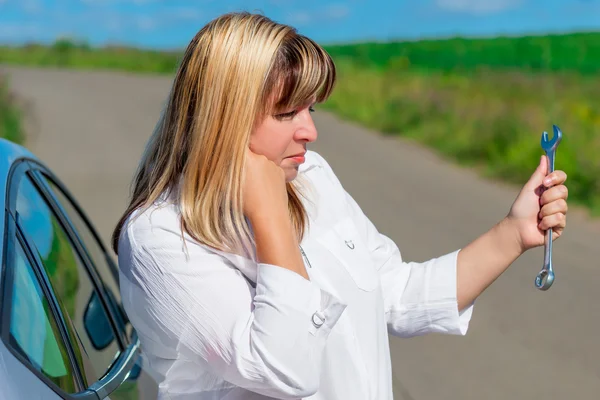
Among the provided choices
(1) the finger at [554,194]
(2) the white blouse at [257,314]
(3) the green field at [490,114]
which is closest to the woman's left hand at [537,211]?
(1) the finger at [554,194]

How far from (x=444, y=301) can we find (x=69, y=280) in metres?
1.17

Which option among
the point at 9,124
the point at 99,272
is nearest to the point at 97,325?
the point at 99,272

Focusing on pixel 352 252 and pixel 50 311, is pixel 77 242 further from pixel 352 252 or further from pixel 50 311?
pixel 352 252

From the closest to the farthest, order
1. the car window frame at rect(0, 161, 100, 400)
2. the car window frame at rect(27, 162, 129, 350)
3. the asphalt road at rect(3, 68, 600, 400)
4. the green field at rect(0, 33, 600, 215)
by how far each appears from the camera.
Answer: the car window frame at rect(0, 161, 100, 400) → the car window frame at rect(27, 162, 129, 350) → the asphalt road at rect(3, 68, 600, 400) → the green field at rect(0, 33, 600, 215)

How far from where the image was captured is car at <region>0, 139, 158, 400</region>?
1.73 meters

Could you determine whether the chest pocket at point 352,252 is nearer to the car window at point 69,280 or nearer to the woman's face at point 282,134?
the woman's face at point 282,134

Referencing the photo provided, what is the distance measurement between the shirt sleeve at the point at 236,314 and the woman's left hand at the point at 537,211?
619 mm

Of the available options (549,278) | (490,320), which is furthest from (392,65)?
(549,278)

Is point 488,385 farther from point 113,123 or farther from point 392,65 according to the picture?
point 392,65

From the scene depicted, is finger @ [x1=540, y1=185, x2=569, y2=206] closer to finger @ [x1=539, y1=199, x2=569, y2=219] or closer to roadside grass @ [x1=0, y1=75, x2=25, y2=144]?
finger @ [x1=539, y1=199, x2=569, y2=219]

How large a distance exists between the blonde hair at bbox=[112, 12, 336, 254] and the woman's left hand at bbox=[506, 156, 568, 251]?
0.61 metres

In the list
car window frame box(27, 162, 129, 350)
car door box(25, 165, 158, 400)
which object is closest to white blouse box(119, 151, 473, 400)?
car door box(25, 165, 158, 400)

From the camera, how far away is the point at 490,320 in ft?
20.0

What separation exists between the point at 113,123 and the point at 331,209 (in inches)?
629
